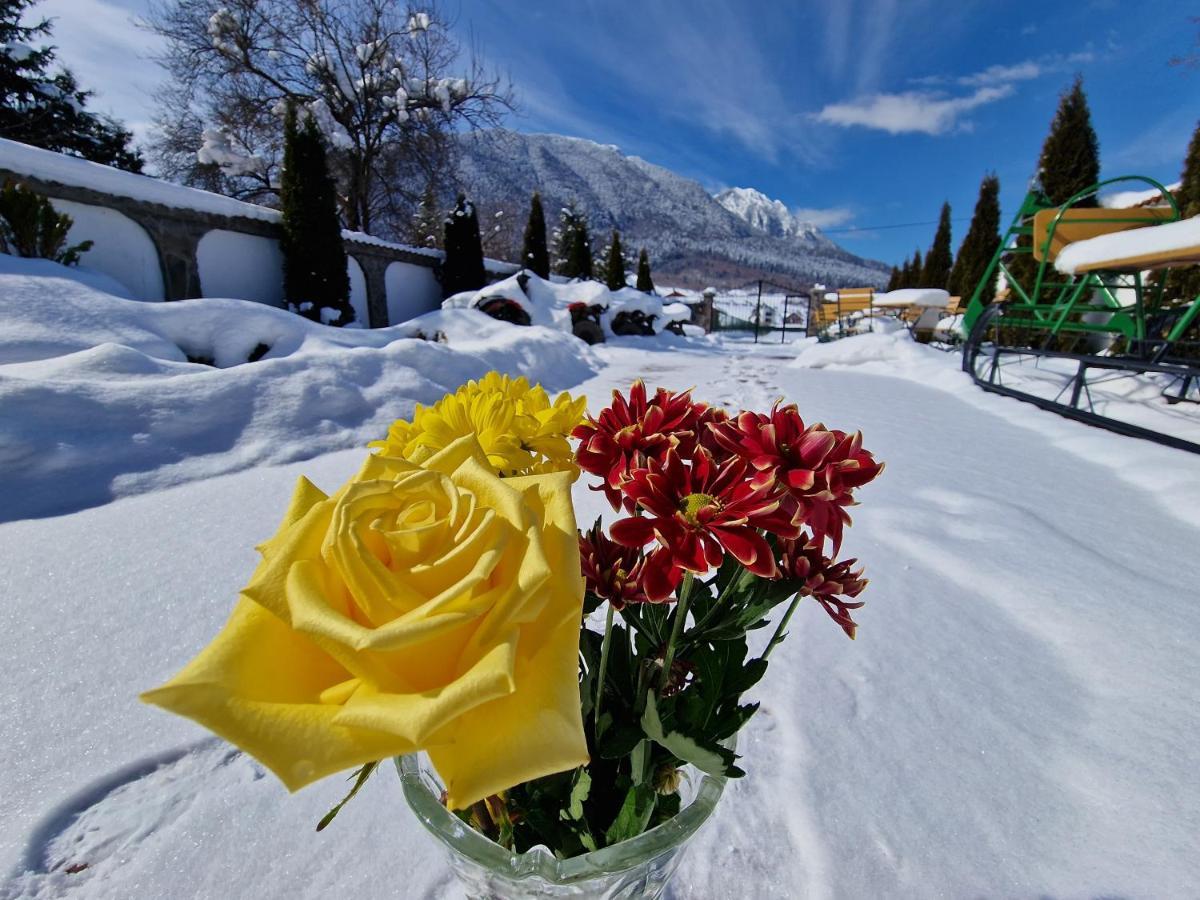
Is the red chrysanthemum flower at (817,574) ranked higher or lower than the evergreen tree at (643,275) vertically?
lower

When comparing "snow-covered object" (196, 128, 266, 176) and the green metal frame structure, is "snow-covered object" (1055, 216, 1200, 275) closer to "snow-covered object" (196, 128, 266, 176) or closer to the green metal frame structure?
the green metal frame structure

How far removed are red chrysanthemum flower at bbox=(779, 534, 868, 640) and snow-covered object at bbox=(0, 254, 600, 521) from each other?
2276 mm

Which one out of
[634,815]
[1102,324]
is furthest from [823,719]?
[1102,324]

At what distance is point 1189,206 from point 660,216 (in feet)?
369

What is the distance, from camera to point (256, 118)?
44.6 feet

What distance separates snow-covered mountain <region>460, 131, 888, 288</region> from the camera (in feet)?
230

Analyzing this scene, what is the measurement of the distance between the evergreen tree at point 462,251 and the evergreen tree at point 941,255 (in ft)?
51.4

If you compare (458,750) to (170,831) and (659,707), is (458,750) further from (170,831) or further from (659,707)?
(170,831)

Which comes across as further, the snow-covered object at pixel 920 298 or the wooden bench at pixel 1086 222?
the snow-covered object at pixel 920 298

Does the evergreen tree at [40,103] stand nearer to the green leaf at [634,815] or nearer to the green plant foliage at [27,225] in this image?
the green plant foliage at [27,225]

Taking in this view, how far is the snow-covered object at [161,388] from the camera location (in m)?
1.83

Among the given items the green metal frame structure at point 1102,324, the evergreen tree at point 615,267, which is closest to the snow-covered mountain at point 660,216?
the evergreen tree at point 615,267

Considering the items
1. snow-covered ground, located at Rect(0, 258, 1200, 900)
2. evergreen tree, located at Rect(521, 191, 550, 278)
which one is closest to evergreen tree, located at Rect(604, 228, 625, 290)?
evergreen tree, located at Rect(521, 191, 550, 278)

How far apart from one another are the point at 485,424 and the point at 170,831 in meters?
0.78
